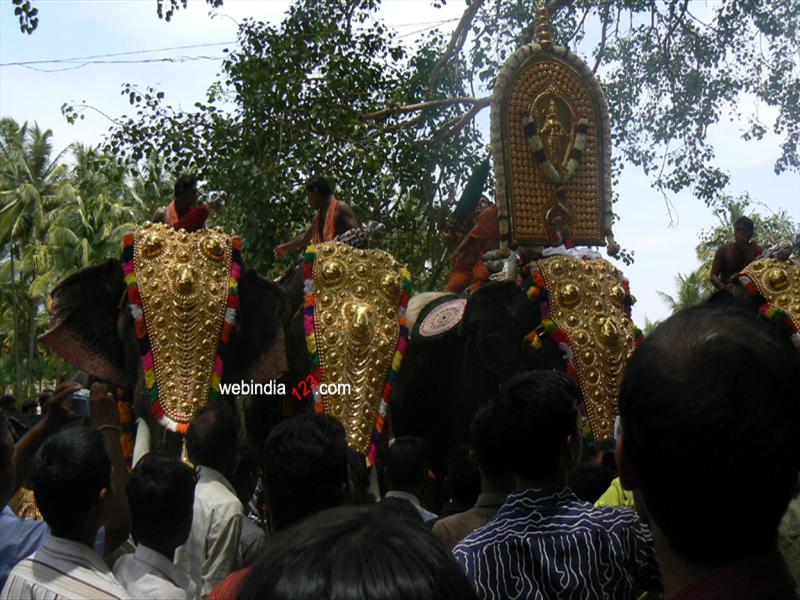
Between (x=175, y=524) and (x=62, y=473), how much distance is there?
0.44m

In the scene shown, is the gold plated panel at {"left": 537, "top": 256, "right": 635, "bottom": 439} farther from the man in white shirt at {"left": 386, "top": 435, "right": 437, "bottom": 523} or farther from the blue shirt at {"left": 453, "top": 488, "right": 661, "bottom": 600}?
the blue shirt at {"left": 453, "top": 488, "right": 661, "bottom": 600}

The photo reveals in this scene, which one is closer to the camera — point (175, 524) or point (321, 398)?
point (175, 524)

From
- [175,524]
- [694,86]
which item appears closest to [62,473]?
[175,524]

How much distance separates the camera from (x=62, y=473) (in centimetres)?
270

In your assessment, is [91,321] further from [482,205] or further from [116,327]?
[482,205]

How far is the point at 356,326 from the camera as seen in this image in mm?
6402

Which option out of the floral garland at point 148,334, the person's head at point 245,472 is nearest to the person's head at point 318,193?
the floral garland at point 148,334

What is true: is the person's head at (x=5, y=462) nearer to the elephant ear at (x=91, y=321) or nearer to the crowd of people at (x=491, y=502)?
the crowd of people at (x=491, y=502)

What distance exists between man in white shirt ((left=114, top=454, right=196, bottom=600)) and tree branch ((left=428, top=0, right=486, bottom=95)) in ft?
31.5

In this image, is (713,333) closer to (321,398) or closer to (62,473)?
(62,473)

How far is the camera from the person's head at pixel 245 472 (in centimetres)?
417

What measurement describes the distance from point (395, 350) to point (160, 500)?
11.7ft

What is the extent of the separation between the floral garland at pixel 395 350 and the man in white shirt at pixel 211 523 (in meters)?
2.43

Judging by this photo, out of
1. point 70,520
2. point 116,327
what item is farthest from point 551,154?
point 70,520
